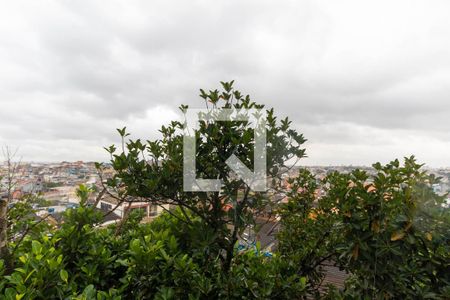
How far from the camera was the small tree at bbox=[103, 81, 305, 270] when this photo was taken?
2547 mm

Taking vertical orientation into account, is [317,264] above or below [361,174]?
below

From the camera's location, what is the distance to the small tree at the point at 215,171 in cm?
255

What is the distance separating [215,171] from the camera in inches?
103

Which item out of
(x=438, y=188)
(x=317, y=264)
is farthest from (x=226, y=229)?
(x=438, y=188)

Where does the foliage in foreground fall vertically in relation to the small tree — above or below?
below

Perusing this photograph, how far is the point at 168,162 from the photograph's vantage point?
8.57 feet

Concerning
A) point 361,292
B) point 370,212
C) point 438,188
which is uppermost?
point 438,188

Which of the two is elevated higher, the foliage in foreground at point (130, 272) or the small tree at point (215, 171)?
the small tree at point (215, 171)

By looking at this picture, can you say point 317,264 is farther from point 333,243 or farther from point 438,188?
point 438,188

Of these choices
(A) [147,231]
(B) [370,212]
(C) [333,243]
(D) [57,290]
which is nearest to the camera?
(D) [57,290]

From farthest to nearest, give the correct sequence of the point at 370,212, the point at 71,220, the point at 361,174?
1. the point at 71,220
2. the point at 361,174
3. the point at 370,212

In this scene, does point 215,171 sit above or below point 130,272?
above

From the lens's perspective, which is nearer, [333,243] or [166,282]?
[166,282]

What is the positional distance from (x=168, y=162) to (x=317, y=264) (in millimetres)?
1963
